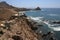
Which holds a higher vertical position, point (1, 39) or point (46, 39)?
point (1, 39)

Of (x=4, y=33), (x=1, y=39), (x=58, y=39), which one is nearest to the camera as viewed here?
(x=1, y=39)

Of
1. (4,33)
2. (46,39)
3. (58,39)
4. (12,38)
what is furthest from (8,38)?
(58,39)

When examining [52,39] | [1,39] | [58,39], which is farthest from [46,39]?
[1,39]

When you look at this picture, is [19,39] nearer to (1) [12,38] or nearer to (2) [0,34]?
(1) [12,38]

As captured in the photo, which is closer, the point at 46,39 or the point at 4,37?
the point at 4,37

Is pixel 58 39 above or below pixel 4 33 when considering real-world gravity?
below

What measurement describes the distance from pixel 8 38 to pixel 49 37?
13.9m

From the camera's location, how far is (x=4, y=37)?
1786cm

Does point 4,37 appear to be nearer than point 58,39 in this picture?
Yes

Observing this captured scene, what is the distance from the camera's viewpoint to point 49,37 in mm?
30141

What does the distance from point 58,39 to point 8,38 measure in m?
15.8

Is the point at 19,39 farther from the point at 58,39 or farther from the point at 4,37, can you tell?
the point at 58,39

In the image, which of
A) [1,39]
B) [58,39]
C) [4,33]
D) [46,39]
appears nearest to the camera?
[1,39]

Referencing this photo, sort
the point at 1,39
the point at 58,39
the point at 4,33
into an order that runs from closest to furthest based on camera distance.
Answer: the point at 1,39 → the point at 4,33 → the point at 58,39
